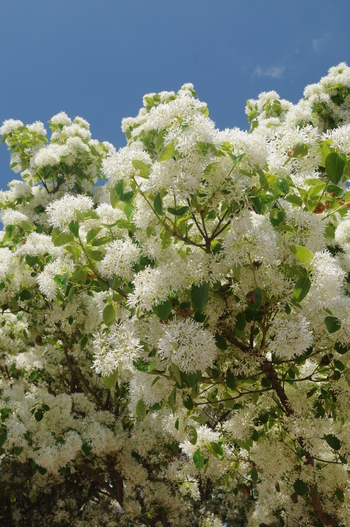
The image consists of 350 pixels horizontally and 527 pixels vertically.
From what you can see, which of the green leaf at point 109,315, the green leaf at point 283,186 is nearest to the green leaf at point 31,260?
the green leaf at point 109,315

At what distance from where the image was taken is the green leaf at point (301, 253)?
1827mm

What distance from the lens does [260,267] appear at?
2.06 meters

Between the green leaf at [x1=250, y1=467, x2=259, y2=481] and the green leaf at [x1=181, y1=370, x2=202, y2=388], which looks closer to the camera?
the green leaf at [x1=181, y1=370, x2=202, y2=388]

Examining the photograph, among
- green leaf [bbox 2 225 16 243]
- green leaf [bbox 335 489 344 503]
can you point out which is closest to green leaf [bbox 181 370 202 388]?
green leaf [bbox 335 489 344 503]

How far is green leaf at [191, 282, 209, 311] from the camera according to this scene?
6.12 ft

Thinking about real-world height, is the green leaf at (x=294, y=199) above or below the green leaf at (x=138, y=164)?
above

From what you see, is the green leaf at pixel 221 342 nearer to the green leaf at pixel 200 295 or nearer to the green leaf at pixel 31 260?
the green leaf at pixel 200 295

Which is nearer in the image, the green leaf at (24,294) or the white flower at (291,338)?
the white flower at (291,338)

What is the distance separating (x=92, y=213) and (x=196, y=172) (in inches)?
27.4

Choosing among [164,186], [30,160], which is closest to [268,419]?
[164,186]

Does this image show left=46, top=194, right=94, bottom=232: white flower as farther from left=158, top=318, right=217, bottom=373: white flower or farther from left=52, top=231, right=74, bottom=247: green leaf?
left=158, top=318, right=217, bottom=373: white flower

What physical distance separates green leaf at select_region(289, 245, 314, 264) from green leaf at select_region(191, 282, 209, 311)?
44 cm

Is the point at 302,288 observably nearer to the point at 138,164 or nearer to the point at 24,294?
the point at 138,164

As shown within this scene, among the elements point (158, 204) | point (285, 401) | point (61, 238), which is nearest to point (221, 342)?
point (285, 401)
